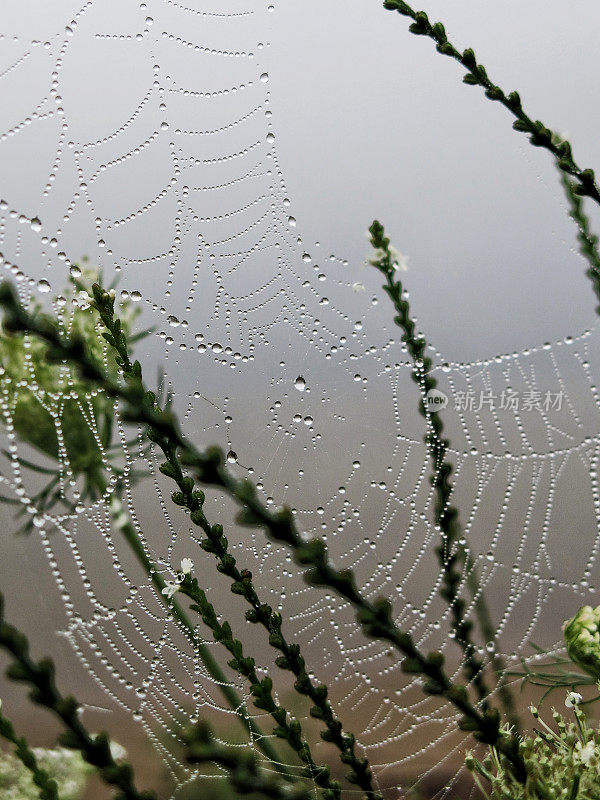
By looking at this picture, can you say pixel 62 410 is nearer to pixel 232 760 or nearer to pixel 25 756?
pixel 25 756

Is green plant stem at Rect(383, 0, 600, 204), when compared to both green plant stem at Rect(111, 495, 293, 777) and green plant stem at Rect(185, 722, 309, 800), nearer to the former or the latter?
green plant stem at Rect(185, 722, 309, 800)

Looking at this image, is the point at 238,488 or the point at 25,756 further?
the point at 25,756

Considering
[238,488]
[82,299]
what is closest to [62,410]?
[82,299]

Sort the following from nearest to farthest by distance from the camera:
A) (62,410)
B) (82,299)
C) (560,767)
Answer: (560,767), (82,299), (62,410)

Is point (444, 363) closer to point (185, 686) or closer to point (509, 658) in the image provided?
point (509, 658)

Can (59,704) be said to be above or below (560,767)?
above

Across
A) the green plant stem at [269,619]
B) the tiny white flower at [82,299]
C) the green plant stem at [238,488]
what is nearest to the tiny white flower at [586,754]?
the green plant stem at [269,619]
